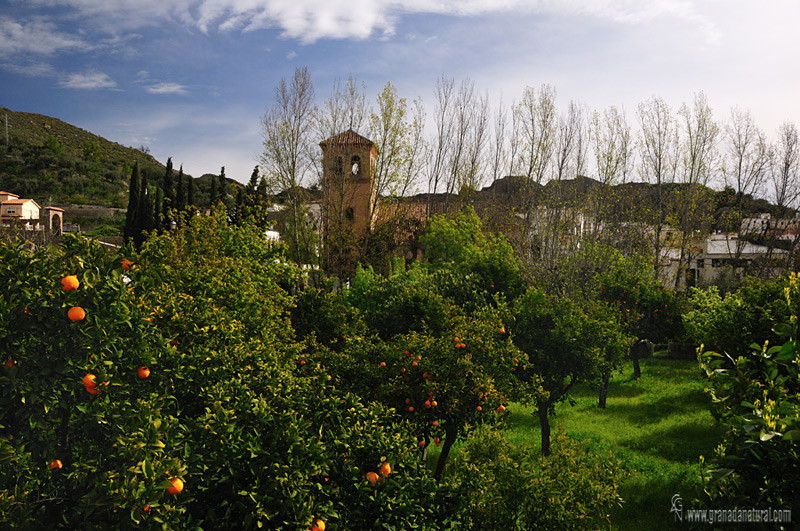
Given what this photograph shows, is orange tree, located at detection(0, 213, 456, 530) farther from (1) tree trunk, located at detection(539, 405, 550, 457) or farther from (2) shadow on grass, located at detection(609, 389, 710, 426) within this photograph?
(2) shadow on grass, located at detection(609, 389, 710, 426)

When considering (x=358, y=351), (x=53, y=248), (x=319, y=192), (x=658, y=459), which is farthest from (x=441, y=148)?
(x=53, y=248)

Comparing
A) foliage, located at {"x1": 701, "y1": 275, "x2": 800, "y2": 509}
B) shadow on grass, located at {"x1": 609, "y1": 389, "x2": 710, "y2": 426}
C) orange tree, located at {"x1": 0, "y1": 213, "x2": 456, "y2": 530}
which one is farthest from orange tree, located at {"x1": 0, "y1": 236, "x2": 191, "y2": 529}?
shadow on grass, located at {"x1": 609, "y1": 389, "x2": 710, "y2": 426}

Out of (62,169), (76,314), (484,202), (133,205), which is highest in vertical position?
(62,169)

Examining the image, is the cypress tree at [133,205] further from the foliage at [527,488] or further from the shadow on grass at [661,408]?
the foliage at [527,488]

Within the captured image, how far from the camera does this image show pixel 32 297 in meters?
2.62

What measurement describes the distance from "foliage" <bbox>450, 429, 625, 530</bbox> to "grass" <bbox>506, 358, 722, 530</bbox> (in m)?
1.47

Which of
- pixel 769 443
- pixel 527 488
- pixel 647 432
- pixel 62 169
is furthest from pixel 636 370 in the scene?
pixel 62 169

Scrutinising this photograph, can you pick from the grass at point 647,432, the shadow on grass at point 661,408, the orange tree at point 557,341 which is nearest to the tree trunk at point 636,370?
the grass at point 647,432

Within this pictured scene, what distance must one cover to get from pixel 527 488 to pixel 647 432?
8.64 meters

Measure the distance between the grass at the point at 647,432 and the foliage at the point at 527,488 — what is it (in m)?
1.47

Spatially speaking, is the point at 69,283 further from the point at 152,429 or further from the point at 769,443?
the point at 769,443

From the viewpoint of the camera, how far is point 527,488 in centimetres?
457

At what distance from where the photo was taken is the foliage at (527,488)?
4.40 metres

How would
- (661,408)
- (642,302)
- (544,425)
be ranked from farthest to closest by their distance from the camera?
(642,302)
(661,408)
(544,425)
